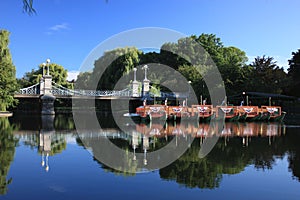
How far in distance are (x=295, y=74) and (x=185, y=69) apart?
14.2 metres

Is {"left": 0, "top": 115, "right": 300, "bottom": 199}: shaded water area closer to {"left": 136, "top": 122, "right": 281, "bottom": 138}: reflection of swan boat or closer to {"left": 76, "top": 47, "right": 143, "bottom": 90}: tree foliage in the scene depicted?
{"left": 136, "top": 122, "right": 281, "bottom": 138}: reflection of swan boat

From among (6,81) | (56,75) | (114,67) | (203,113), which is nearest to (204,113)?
(203,113)

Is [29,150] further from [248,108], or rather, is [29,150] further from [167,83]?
[167,83]

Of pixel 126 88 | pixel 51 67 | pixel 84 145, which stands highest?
pixel 51 67

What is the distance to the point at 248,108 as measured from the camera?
31.7 meters

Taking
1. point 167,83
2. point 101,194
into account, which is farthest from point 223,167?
point 167,83

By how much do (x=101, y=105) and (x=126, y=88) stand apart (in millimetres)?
11428

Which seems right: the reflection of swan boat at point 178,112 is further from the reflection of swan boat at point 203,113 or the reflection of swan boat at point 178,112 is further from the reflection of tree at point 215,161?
the reflection of tree at point 215,161

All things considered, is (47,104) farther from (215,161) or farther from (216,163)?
(216,163)

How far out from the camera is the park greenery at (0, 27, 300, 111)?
3981cm

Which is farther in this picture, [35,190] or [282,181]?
[282,181]

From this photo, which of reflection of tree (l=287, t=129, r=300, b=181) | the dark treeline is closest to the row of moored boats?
the dark treeline

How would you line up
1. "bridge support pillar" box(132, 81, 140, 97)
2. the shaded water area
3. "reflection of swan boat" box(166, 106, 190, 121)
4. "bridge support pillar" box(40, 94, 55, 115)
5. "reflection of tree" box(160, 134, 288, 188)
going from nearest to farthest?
the shaded water area → "reflection of tree" box(160, 134, 288, 188) → "reflection of swan boat" box(166, 106, 190, 121) → "bridge support pillar" box(40, 94, 55, 115) → "bridge support pillar" box(132, 81, 140, 97)

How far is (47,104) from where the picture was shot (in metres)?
39.1
